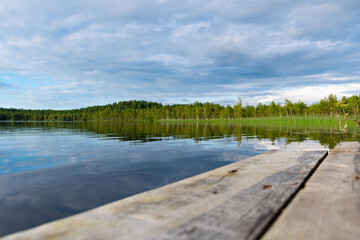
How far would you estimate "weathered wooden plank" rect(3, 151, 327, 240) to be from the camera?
1.40 meters

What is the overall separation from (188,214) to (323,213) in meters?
1.00

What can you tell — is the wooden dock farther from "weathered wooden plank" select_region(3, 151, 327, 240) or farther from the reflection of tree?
the reflection of tree

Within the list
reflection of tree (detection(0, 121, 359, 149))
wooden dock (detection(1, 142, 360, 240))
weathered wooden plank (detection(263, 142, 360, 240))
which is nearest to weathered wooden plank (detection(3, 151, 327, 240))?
wooden dock (detection(1, 142, 360, 240))

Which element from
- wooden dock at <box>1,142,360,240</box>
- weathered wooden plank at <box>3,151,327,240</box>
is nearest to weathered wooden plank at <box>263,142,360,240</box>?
wooden dock at <box>1,142,360,240</box>

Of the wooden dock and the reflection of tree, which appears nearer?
the wooden dock

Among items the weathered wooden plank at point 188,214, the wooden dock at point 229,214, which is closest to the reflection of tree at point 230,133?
the wooden dock at point 229,214

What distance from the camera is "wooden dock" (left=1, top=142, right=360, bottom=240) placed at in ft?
4.57

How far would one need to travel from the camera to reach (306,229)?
1.41m

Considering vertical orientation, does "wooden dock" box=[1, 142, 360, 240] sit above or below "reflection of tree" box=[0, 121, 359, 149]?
above

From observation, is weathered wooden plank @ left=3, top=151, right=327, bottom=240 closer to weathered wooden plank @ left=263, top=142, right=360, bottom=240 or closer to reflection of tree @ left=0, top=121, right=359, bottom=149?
weathered wooden plank @ left=263, top=142, right=360, bottom=240

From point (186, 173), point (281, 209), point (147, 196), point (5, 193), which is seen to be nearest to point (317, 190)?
point (281, 209)

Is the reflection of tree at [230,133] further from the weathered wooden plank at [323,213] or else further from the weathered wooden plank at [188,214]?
the weathered wooden plank at [188,214]

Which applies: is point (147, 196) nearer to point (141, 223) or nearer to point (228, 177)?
point (141, 223)

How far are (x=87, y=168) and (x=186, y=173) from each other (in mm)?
3663
